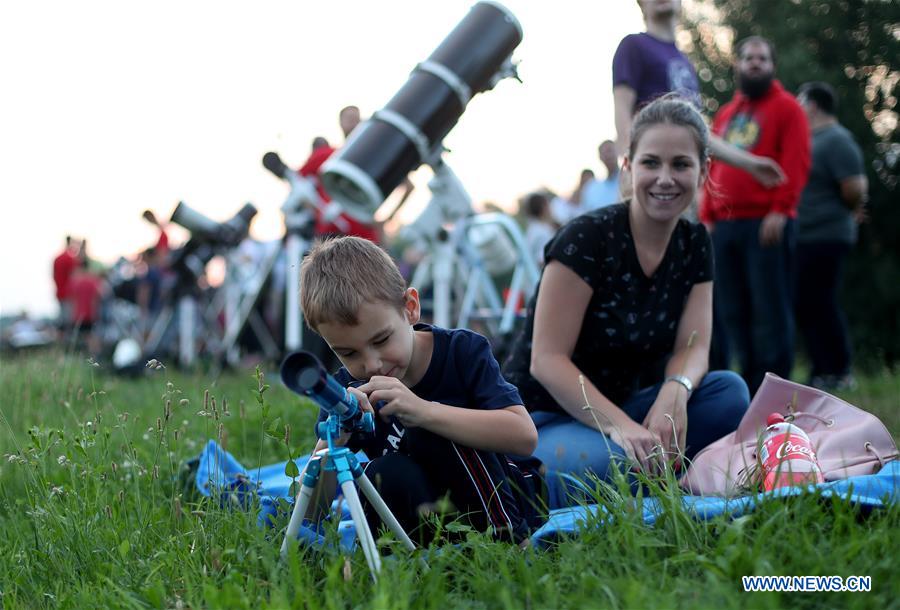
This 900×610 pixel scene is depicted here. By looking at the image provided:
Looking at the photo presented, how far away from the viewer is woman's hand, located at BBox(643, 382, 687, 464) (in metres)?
2.79

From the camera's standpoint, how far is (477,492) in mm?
2197

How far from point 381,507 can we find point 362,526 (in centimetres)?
19

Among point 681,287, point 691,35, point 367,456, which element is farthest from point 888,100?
point 367,456

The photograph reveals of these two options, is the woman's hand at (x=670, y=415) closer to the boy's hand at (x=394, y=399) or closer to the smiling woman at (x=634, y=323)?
the smiling woman at (x=634, y=323)

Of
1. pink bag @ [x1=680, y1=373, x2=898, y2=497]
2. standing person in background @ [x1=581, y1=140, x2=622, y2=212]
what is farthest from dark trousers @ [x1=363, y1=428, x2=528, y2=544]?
standing person in background @ [x1=581, y1=140, x2=622, y2=212]

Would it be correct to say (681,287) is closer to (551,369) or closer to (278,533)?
(551,369)

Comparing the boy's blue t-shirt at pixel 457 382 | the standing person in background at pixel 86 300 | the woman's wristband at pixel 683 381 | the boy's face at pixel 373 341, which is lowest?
the standing person in background at pixel 86 300

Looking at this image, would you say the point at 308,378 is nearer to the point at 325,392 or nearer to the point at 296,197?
the point at 325,392

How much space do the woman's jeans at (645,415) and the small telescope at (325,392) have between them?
3.87 ft

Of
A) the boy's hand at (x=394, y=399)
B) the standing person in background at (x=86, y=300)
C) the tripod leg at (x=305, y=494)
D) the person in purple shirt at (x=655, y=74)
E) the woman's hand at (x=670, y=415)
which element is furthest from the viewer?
the standing person in background at (x=86, y=300)

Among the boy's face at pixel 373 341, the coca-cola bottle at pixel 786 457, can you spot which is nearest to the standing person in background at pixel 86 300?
the boy's face at pixel 373 341

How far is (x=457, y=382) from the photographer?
224cm

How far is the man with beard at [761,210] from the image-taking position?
4805 millimetres

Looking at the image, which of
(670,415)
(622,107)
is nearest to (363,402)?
(670,415)
